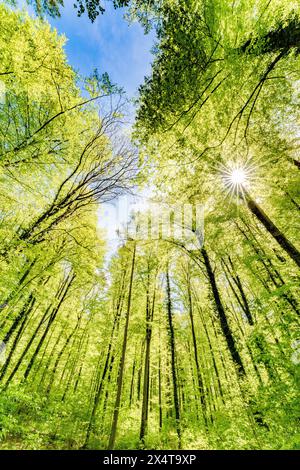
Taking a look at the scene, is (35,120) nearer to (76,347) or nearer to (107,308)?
(107,308)

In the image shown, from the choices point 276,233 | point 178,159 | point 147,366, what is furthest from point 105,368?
point 178,159

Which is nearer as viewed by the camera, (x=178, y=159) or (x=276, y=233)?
(x=178, y=159)

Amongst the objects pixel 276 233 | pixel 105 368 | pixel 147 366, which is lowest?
pixel 147 366

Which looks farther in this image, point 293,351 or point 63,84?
point 293,351

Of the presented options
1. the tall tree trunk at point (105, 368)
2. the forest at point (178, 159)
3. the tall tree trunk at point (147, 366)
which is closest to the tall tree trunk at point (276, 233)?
the forest at point (178, 159)

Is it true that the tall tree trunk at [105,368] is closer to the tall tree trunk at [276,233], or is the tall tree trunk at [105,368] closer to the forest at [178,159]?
the forest at [178,159]

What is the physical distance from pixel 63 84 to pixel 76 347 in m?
14.9

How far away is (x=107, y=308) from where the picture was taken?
45.3 feet

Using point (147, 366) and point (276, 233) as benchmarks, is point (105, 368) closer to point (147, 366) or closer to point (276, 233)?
point (147, 366)

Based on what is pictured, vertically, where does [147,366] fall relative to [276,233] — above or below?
below

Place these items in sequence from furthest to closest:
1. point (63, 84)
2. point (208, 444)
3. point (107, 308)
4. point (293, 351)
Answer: point (107, 308) → point (208, 444) → point (293, 351) → point (63, 84)
